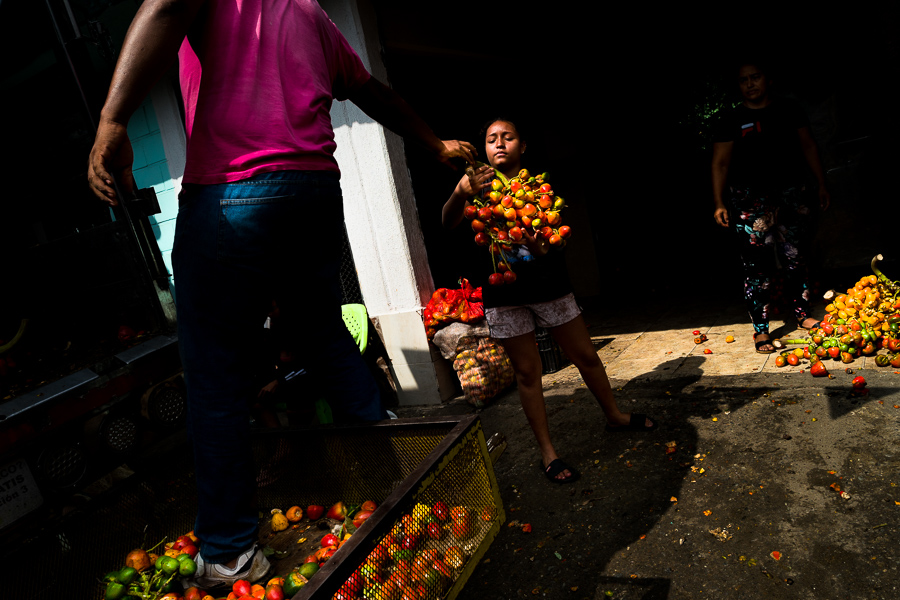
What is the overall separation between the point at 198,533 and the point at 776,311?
4.93m

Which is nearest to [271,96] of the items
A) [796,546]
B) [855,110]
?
[796,546]

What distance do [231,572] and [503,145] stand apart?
2360mm

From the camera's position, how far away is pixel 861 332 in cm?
355

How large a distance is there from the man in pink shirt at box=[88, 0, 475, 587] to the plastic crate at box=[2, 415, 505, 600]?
0.40 m

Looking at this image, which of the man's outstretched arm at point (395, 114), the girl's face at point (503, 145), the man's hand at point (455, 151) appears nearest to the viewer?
the man's outstretched arm at point (395, 114)

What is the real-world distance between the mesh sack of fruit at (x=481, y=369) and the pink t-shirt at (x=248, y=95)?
2769 mm

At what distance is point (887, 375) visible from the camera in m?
3.18

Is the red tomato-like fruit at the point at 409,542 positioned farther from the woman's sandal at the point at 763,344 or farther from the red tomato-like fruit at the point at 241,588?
the woman's sandal at the point at 763,344

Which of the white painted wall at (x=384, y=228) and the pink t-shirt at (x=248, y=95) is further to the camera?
the white painted wall at (x=384, y=228)

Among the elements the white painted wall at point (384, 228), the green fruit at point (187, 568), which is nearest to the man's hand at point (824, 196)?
the white painted wall at point (384, 228)

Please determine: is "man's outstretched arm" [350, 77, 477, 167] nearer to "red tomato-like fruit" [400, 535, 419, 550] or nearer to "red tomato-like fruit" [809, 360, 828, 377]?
"red tomato-like fruit" [400, 535, 419, 550]

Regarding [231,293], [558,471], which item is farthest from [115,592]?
[558,471]

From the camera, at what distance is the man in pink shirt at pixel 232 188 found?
1.67m

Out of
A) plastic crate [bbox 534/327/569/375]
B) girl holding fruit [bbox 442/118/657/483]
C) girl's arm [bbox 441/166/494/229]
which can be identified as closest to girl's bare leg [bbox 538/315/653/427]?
girl holding fruit [bbox 442/118/657/483]
